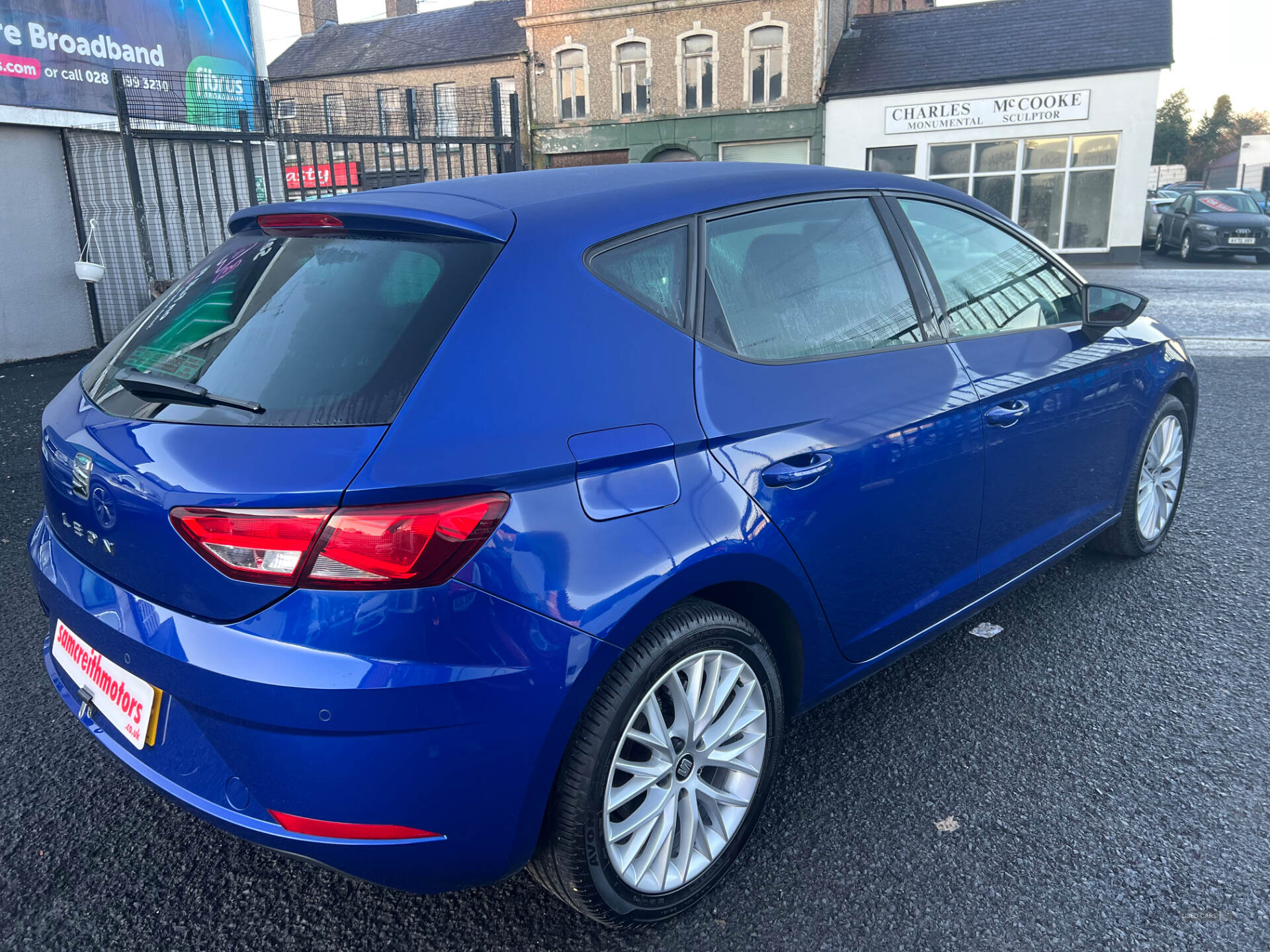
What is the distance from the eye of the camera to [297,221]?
7.33 feet

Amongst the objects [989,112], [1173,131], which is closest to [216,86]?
[989,112]

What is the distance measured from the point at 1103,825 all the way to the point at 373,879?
5.96 ft

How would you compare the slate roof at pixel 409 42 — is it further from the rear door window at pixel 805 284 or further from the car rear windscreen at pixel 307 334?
the car rear windscreen at pixel 307 334

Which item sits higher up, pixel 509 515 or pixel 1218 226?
pixel 509 515

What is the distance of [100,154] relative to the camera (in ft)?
32.6

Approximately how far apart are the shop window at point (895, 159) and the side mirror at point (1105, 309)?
24.3 m

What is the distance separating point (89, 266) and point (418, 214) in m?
→ 8.46

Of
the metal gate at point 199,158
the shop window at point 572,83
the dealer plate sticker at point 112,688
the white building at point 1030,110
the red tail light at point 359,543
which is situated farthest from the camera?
the shop window at point 572,83

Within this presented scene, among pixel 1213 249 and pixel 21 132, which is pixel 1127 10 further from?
pixel 21 132

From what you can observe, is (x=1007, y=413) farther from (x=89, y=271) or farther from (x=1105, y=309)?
(x=89, y=271)

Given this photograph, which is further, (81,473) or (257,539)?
(81,473)

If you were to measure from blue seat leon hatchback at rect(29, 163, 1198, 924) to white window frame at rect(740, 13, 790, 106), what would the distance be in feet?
89.7

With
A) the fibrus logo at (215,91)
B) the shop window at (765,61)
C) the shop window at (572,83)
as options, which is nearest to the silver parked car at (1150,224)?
the shop window at (765,61)

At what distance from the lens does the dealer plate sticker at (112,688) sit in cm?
194
